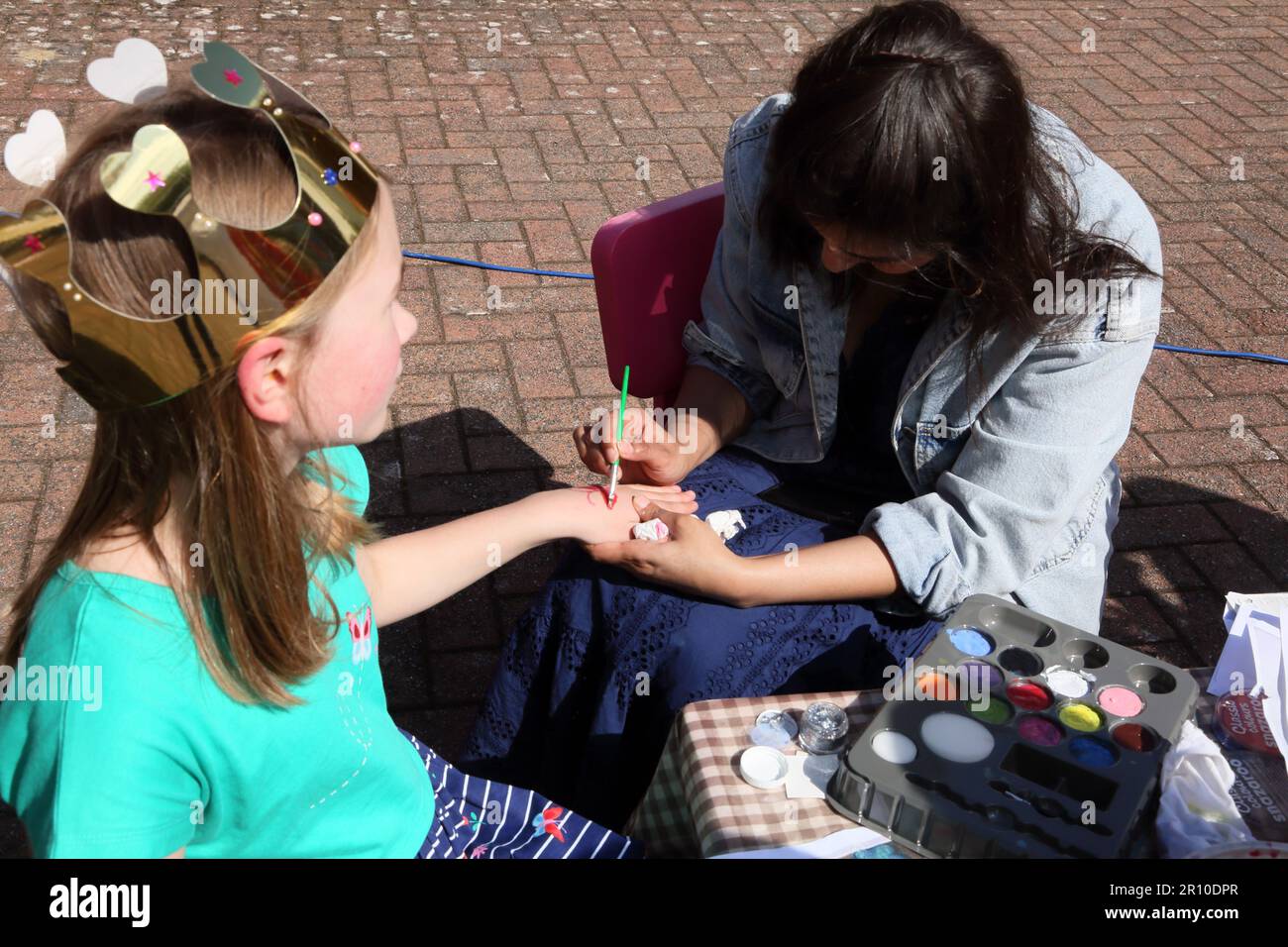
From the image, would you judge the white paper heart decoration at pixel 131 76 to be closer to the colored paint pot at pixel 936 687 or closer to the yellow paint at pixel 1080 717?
the colored paint pot at pixel 936 687

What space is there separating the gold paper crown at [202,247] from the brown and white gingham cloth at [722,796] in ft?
2.48

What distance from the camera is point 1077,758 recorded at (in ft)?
4.66

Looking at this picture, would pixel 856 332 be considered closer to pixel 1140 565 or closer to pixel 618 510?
pixel 618 510

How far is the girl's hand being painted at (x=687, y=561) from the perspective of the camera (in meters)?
1.96

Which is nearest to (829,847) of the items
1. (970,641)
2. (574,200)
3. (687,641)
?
(970,641)

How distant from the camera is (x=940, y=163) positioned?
177 cm

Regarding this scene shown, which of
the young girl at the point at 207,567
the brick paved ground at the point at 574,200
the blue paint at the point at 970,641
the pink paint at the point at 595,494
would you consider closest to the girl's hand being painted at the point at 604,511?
the pink paint at the point at 595,494

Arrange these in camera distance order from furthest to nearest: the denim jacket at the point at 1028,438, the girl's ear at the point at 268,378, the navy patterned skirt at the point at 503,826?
the denim jacket at the point at 1028,438 < the navy patterned skirt at the point at 503,826 < the girl's ear at the point at 268,378

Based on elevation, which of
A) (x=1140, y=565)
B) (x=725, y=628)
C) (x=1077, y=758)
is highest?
(x=1077, y=758)

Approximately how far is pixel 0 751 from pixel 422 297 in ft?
9.94

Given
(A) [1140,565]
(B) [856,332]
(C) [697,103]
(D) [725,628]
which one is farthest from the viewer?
(C) [697,103]

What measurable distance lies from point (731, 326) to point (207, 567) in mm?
1323

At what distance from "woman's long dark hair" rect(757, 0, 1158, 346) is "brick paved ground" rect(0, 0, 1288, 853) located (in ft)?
4.22

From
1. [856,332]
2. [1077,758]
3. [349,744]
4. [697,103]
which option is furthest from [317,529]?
[697,103]
